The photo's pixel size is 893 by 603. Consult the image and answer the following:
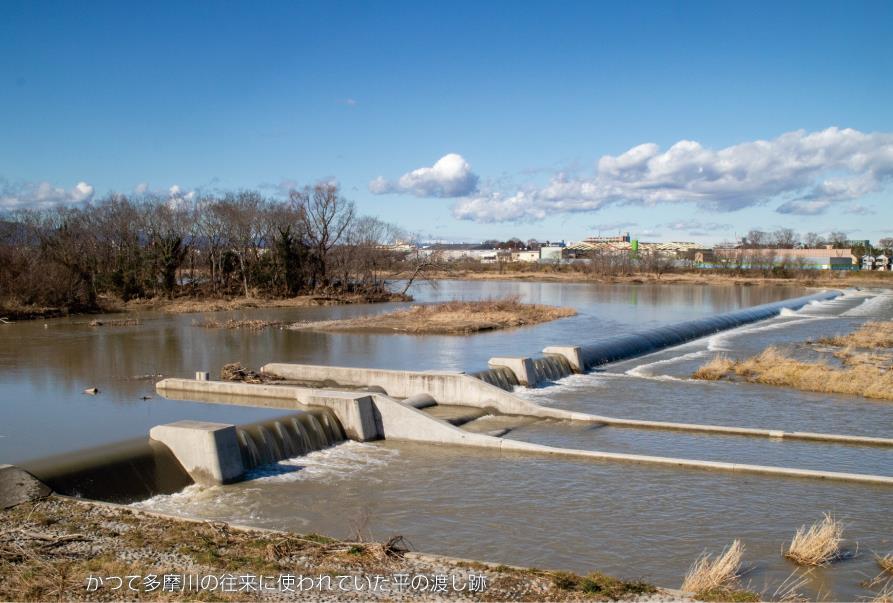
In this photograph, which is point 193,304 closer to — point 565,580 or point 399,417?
point 399,417

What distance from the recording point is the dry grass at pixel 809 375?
63.0 ft

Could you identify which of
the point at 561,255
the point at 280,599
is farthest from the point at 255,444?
the point at 561,255

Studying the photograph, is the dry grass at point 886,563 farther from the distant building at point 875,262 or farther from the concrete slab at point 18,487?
the distant building at point 875,262

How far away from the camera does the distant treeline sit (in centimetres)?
4875

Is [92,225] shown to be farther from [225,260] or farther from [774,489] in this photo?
[774,489]

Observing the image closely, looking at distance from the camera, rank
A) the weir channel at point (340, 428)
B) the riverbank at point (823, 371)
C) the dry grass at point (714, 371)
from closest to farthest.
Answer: the weir channel at point (340, 428), the riverbank at point (823, 371), the dry grass at point (714, 371)

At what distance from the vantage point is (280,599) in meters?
6.72

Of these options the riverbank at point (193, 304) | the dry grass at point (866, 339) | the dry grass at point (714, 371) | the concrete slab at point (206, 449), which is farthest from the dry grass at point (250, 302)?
the concrete slab at point (206, 449)

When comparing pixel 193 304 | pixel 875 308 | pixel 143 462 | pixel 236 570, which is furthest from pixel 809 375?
pixel 193 304

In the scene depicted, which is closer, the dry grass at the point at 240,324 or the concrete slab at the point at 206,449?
the concrete slab at the point at 206,449

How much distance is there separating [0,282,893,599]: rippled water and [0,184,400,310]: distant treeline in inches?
987

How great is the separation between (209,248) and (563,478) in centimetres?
4861

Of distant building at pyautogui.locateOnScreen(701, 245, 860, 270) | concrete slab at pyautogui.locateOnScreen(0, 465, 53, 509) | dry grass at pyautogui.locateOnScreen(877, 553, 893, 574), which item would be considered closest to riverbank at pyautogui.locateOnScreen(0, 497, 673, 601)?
concrete slab at pyautogui.locateOnScreen(0, 465, 53, 509)

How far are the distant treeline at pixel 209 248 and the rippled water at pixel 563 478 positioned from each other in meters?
25.1
